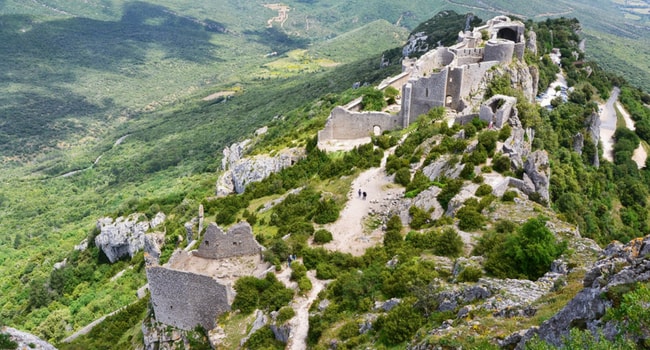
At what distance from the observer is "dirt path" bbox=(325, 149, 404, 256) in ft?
90.8

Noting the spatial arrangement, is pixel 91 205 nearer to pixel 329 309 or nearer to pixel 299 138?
pixel 299 138

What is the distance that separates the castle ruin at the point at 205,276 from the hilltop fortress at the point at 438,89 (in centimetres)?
1811

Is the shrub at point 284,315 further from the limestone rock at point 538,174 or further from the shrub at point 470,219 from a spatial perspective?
the limestone rock at point 538,174

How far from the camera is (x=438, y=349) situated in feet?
41.8

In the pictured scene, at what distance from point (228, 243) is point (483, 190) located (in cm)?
1287

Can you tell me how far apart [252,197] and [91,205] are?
60506 millimetres

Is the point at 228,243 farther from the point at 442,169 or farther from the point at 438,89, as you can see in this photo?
the point at 438,89

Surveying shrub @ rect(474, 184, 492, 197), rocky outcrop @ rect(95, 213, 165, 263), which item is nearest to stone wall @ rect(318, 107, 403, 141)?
shrub @ rect(474, 184, 492, 197)

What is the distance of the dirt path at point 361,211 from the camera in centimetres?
2769

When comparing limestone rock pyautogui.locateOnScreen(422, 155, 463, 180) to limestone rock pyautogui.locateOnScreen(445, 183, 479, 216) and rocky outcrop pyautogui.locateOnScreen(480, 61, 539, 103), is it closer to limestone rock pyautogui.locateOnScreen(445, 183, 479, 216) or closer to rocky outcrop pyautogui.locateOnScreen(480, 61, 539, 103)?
limestone rock pyautogui.locateOnScreen(445, 183, 479, 216)

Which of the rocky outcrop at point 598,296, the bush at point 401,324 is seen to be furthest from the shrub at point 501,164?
the rocky outcrop at point 598,296

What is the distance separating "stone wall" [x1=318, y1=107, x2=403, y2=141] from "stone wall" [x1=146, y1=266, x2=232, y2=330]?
21681mm

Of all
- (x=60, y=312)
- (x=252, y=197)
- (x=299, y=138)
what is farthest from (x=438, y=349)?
(x=60, y=312)

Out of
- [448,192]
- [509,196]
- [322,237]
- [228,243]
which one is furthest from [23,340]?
[509,196]
